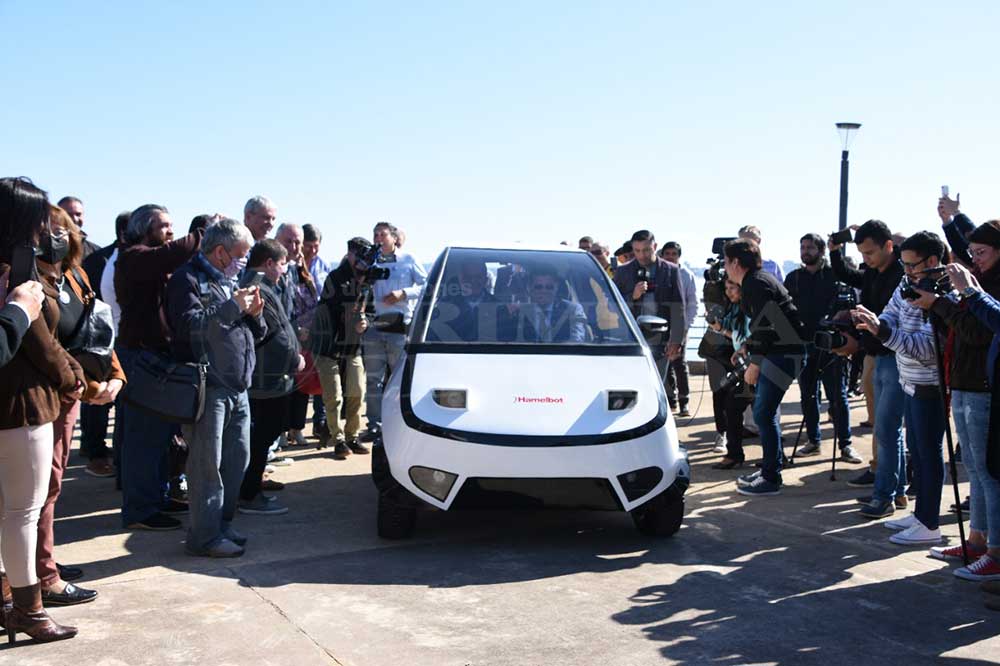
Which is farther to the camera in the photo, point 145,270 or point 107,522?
point 107,522

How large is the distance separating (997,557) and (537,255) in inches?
131

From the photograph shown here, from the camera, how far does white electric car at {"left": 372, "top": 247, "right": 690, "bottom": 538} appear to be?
200 inches

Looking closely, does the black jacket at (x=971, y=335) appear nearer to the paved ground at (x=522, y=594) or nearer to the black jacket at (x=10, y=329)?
the paved ground at (x=522, y=594)

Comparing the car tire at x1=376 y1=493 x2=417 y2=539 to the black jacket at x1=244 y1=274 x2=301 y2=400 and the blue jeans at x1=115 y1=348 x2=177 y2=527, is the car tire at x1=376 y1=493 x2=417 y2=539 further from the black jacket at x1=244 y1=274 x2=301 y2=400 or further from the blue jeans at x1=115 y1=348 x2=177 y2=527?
the blue jeans at x1=115 y1=348 x2=177 y2=527

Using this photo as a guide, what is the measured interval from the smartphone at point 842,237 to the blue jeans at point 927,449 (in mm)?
2634

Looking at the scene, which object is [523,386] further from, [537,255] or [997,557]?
[997,557]

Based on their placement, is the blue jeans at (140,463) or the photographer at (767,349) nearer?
the blue jeans at (140,463)

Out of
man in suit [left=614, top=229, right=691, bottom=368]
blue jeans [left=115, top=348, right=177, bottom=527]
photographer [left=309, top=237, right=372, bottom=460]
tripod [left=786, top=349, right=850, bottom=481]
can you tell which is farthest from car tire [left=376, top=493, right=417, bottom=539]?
man in suit [left=614, top=229, right=691, bottom=368]

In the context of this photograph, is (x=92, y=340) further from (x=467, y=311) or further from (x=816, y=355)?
(x=816, y=355)

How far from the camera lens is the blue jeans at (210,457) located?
5.16 meters

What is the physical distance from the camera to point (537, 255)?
657 cm

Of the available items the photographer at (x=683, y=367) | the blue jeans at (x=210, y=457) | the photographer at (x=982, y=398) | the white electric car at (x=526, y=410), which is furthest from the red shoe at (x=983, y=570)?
the photographer at (x=683, y=367)

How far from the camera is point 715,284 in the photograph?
9352 millimetres

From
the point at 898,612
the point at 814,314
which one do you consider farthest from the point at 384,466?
the point at 814,314
